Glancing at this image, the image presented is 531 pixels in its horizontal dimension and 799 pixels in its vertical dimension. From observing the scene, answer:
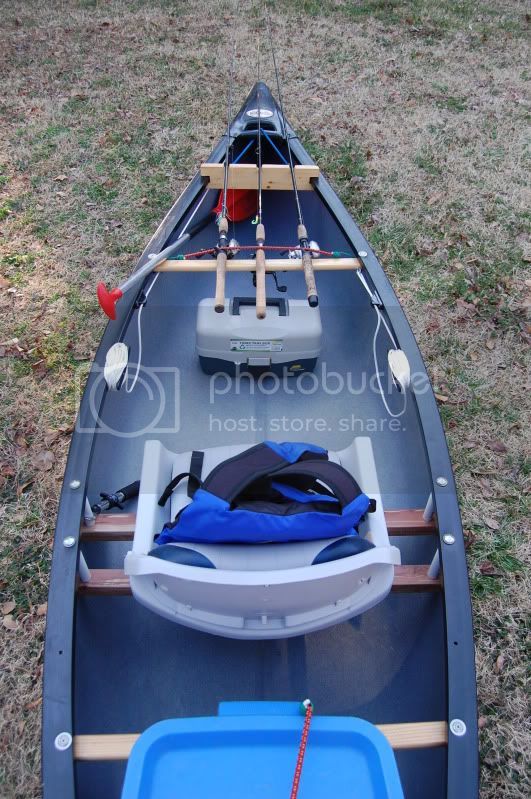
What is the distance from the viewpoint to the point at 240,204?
442 cm

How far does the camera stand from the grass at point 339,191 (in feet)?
10.5

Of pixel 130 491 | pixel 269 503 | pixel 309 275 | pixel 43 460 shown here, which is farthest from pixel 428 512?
pixel 43 460

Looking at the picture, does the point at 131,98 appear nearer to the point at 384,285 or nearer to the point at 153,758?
the point at 384,285

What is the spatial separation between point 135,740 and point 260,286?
6.69 feet

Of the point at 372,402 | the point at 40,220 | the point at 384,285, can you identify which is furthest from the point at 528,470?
the point at 40,220

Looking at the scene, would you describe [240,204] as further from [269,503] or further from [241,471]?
[269,503]

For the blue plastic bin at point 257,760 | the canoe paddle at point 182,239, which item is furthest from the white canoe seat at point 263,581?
the canoe paddle at point 182,239

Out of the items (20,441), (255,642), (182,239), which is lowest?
(255,642)

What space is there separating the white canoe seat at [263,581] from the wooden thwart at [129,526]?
0.19 meters

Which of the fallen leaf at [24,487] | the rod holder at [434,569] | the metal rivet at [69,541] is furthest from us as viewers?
the fallen leaf at [24,487]

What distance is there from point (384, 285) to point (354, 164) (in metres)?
3.33

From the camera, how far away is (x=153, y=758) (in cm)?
150

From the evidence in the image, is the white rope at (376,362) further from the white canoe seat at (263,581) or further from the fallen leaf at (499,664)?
the fallen leaf at (499,664)

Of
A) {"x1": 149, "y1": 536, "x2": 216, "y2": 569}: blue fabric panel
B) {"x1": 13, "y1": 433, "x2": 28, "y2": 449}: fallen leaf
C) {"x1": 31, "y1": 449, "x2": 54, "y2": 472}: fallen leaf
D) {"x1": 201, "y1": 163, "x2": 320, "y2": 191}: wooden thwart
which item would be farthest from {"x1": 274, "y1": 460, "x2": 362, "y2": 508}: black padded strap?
{"x1": 201, "y1": 163, "x2": 320, "y2": 191}: wooden thwart
